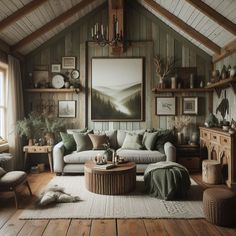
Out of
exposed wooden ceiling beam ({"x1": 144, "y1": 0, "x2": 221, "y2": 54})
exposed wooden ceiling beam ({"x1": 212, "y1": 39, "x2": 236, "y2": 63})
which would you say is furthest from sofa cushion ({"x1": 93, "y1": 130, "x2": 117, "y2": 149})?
exposed wooden ceiling beam ({"x1": 212, "y1": 39, "x2": 236, "y2": 63})

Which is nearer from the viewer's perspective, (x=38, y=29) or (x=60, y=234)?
(x=60, y=234)

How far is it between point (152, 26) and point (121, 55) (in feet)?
3.30

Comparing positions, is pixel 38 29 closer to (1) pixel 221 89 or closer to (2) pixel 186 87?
(2) pixel 186 87

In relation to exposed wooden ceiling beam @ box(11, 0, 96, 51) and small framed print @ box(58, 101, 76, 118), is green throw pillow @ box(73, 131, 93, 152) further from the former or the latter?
exposed wooden ceiling beam @ box(11, 0, 96, 51)

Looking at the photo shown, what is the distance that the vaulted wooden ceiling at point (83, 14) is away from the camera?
4516 millimetres

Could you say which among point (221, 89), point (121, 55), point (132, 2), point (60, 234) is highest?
point (132, 2)

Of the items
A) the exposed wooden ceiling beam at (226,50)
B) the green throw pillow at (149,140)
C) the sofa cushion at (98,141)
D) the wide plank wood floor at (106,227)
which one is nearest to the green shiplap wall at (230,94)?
the exposed wooden ceiling beam at (226,50)

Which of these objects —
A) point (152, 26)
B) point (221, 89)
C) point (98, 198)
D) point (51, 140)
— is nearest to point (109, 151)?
point (98, 198)

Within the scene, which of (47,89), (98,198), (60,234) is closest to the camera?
(60,234)

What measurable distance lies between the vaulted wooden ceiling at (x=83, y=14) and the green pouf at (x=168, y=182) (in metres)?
2.55

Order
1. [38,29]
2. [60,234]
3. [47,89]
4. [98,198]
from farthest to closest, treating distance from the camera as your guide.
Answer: [47,89]
[38,29]
[98,198]
[60,234]

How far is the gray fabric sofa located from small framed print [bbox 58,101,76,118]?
121 cm

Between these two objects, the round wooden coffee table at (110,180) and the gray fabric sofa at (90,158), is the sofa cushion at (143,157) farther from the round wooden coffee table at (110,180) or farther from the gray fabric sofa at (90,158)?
the round wooden coffee table at (110,180)

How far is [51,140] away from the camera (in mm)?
5957
